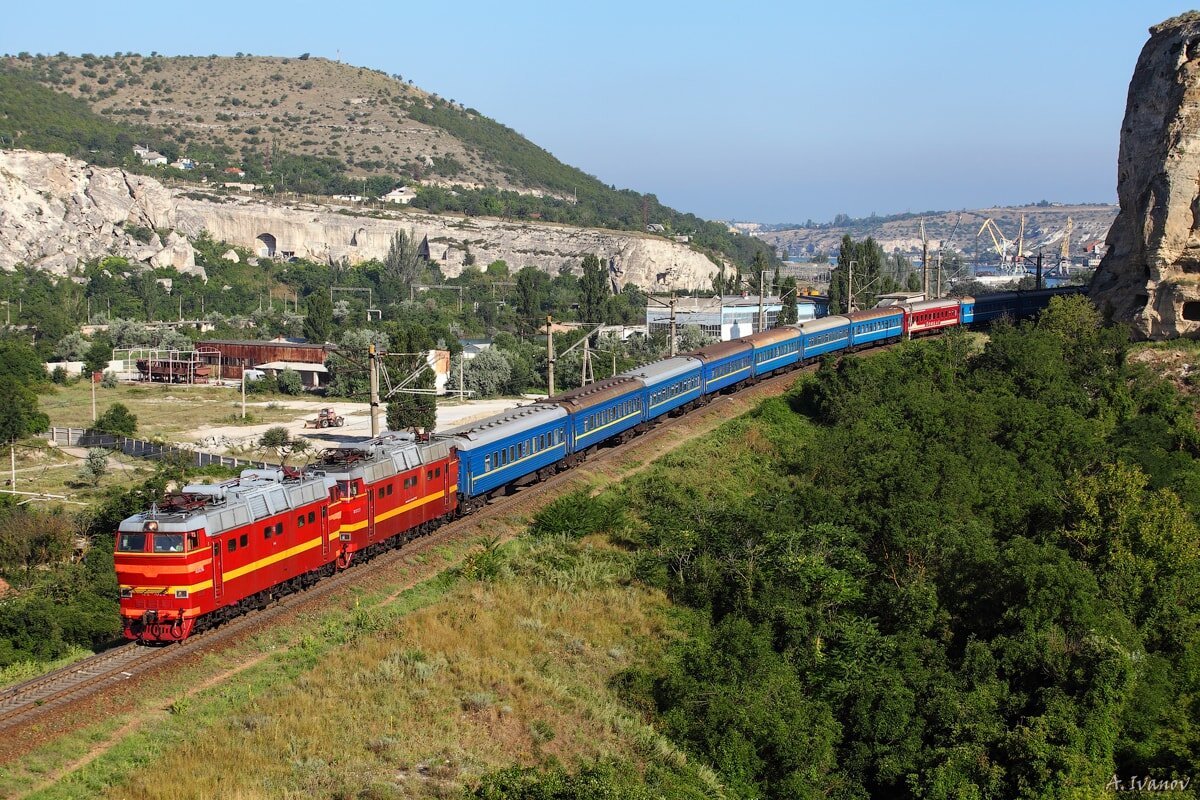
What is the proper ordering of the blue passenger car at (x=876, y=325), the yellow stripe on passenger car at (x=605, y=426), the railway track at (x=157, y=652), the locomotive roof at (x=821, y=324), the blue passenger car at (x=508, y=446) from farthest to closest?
the blue passenger car at (x=876, y=325) → the locomotive roof at (x=821, y=324) → the yellow stripe on passenger car at (x=605, y=426) → the blue passenger car at (x=508, y=446) → the railway track at (x=157, y=652)

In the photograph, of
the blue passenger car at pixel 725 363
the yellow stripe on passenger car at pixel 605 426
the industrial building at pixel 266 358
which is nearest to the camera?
the yellow stripe on passenger car at pixel 605 426

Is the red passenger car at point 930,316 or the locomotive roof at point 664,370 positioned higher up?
the red passenger car at point 930,316

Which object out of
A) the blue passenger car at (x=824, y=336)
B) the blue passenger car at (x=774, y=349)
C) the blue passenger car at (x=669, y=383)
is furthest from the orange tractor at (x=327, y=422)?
the blue passenger car at (x=824, y=336)

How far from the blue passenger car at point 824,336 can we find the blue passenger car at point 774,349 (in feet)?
3.47

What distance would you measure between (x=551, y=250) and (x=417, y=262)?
92.3 ft

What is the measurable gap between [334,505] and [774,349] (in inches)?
1661

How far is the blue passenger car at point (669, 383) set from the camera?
173 feet

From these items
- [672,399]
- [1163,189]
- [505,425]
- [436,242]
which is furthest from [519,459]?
[436,242]

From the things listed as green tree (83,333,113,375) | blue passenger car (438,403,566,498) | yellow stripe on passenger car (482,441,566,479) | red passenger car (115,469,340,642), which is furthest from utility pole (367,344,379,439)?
green tree (83,333,113,375)

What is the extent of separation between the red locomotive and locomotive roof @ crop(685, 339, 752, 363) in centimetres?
2786

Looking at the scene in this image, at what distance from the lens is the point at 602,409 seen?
47.7 meters

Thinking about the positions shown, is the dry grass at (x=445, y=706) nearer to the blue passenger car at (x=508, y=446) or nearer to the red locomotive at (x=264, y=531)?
the red locomotive at (x=264, y=531)

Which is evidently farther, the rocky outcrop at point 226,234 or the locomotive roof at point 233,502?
the rocky outcrop at point 226,234

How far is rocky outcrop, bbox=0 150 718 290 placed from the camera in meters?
159
